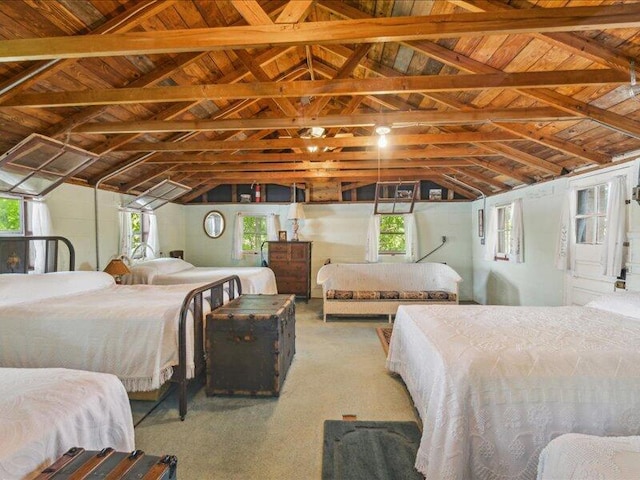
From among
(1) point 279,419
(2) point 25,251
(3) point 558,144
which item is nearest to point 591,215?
(3) point 558,144

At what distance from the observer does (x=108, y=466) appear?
1079 mm

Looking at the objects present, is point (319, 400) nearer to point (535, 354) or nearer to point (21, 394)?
point (535, 354)

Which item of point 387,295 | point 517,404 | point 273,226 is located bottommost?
point 387,295

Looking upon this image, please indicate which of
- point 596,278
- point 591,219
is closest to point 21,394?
point 596,278

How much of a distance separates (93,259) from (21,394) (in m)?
4.09

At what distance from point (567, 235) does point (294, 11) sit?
13.0ft

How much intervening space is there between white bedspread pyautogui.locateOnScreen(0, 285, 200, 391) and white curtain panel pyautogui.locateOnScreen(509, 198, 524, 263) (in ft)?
16.0

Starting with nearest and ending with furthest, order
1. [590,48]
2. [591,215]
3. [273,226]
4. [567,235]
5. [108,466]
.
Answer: [108,466], [590,48], [591,215], [567,235], [273,226]

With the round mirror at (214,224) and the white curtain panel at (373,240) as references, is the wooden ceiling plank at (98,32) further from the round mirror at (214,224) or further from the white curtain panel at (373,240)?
the white curtain panel at (373,240)

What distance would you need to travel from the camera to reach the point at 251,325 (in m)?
2.70

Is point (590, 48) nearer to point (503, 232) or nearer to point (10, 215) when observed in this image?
point (503, 232)

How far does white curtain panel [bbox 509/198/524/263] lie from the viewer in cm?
502

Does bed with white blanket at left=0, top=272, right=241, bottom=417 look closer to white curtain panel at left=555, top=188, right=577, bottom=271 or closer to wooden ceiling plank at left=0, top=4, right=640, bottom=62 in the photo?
wooden ceiling plank at left=0, top=4, right=640, bottom=62

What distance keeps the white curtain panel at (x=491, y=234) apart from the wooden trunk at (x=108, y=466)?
19.9 ft
